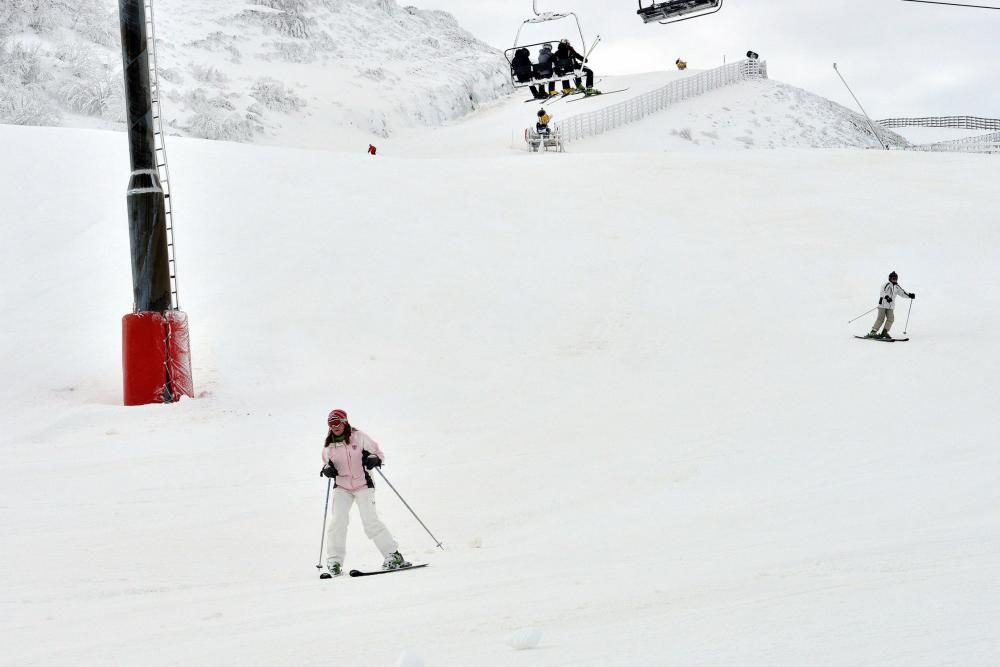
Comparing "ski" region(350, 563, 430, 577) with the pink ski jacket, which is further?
the pink ski jacket

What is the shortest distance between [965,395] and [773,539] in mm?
7894

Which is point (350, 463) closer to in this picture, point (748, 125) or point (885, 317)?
point (885, 317)

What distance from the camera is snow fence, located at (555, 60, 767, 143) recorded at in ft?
150

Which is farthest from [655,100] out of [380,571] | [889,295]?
[380,571]

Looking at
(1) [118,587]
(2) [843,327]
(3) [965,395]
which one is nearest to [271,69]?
(2) [843,327]

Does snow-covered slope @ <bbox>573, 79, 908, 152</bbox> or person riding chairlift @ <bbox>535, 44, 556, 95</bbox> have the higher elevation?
snow-covered slope @ <bbox>573, 79, 908, 152</bbox>

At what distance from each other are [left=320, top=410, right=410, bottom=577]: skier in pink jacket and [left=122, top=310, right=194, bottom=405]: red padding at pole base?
6.52m

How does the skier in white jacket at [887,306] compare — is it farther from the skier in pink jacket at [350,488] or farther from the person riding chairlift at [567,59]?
the skier in pink jacket at [350,488]

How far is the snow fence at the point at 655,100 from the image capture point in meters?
45.8

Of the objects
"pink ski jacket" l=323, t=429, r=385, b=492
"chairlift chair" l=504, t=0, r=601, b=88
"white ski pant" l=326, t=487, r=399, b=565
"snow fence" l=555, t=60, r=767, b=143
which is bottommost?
"white ski pant" l=326, t=487, r=399, b=565

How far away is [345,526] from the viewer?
7.60m

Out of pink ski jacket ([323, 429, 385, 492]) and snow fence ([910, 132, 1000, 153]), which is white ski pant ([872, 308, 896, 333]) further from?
snow fence ([910, 132, 1000, 153])

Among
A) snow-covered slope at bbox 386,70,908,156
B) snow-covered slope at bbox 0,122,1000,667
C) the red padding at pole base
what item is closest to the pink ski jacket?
snow-covered slope at bbox 0,122,1000,667

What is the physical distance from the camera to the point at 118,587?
712 cm
